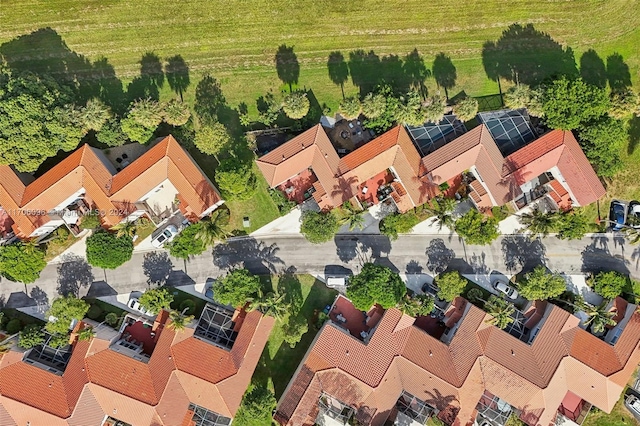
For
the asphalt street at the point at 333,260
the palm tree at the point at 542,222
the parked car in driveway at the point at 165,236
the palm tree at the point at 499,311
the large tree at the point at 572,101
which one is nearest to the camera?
the large tree at the point at 572,101

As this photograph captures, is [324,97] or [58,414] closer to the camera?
[58,414]

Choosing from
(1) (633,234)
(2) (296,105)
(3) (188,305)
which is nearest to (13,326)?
(3) (188,305)

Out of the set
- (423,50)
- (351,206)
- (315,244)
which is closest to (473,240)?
(351,206)

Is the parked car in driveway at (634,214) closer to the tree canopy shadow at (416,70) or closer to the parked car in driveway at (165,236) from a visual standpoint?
the tree canopy shadow at (416,70)

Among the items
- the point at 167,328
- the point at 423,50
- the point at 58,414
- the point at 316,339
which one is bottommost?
the point at 58,414

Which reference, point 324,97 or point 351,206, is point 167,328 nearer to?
point 351,206

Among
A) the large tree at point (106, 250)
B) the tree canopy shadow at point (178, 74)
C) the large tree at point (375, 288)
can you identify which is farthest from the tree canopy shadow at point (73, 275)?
the large tree at point (375, 288)

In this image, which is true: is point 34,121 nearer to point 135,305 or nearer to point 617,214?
point 135,305
